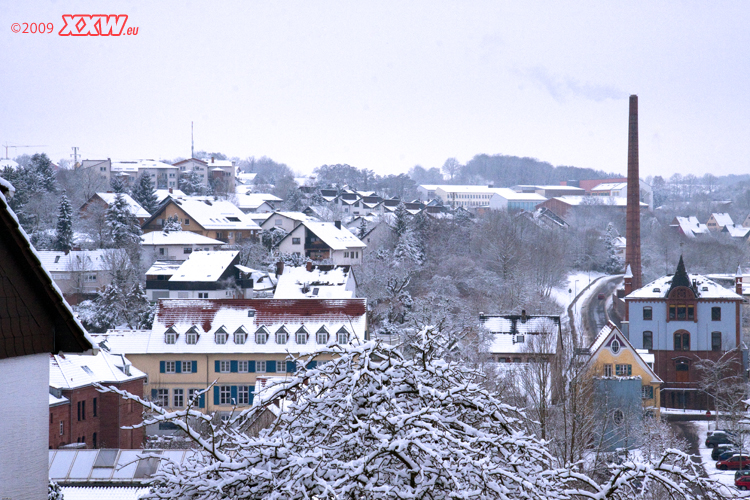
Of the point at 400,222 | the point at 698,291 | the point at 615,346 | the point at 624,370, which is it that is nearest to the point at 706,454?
the point at 624,370

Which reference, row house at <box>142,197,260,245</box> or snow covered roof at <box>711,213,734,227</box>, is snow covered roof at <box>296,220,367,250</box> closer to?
row house at <box>142,197,260,245</box>

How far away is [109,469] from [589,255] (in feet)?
184

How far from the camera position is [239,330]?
31.3m

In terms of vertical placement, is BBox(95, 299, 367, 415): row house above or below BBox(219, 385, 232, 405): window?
above

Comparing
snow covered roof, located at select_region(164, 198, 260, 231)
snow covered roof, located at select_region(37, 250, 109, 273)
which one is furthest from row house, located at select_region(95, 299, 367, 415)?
snow covered roof, located at select_region(164, 198, 260, 231)

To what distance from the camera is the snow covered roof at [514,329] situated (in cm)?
3145

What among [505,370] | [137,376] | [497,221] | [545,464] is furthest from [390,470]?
[497,221]

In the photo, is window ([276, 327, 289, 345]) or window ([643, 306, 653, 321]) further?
window ([643, 306, 653, 321])

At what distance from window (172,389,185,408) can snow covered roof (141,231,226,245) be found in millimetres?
22971

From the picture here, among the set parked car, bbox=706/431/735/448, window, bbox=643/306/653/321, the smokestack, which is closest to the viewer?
parked car, bbox=706/431/735/448

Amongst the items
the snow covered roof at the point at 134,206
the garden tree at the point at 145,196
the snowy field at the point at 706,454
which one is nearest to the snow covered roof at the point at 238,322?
the snowy field at the point at 706,454

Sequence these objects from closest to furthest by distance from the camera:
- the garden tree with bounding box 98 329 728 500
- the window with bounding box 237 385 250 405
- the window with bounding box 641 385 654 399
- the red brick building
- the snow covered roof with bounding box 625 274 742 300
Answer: the garden tree with bounding box 98 329 728 500 < the red brick building < the window with bounding box 641 385 654 399 < the window with bounding box 237 385 250 405 < the snow covered roof with bounding box 625 274 742 300

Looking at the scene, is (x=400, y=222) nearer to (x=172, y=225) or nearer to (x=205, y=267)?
(x=172, y=225)

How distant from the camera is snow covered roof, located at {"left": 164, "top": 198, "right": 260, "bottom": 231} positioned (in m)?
59.2
